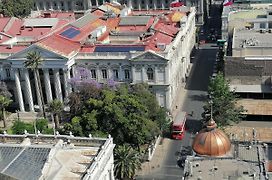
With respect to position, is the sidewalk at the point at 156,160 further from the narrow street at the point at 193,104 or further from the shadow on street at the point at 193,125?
the shadow on street at the point at 193,125

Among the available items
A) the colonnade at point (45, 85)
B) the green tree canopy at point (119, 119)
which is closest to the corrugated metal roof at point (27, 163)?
the green tree canopy at point (119, 119)

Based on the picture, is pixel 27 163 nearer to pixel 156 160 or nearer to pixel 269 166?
pixel 269 166

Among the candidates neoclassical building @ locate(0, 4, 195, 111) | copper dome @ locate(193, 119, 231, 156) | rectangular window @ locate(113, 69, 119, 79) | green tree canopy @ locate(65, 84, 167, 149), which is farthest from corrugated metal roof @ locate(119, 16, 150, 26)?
copper dome @ locate(193, 119, 231, 156)

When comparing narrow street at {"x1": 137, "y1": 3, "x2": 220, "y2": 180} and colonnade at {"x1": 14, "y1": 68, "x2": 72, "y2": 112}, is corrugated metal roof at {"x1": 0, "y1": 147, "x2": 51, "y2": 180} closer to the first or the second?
narrow street at {"x1": 137, "y1": 3, "x2": 220, "y2": 180}

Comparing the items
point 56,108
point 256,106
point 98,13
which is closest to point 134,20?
point 98,13

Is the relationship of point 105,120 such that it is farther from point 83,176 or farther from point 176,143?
point 83,176
